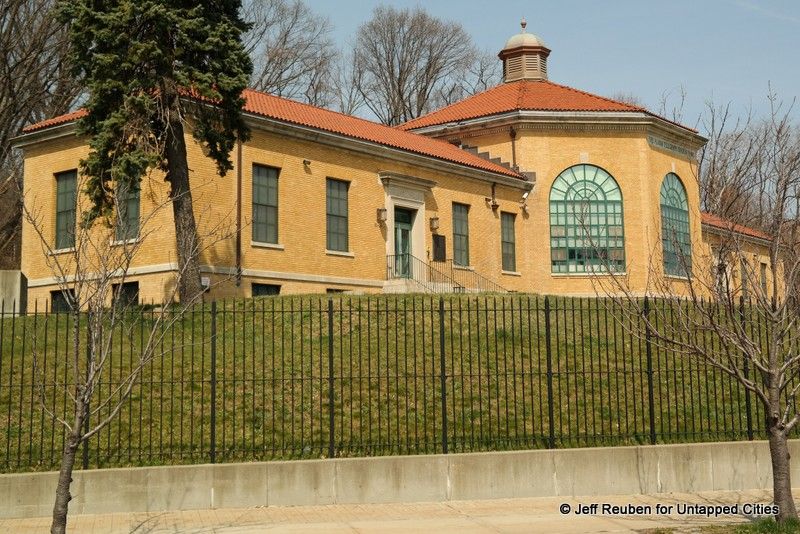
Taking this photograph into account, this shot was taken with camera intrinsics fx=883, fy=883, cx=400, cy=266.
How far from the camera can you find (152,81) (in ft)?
63.7

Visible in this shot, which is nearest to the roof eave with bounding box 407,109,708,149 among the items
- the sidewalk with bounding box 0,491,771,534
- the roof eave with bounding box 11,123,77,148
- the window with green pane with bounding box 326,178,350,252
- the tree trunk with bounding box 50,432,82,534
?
the window with green pane with bounding box 326,178,350,252

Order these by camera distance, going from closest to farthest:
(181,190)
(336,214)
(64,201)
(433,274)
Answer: (181,190) → (64,201) → (336,214) → (433,274)

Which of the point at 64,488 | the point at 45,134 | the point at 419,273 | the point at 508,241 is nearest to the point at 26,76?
the point at 45,134

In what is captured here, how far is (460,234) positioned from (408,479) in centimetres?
2069

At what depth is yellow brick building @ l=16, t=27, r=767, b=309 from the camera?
2445cm

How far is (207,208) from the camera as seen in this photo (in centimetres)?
2347

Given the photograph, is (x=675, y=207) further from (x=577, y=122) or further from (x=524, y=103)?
(x=524, y=103)

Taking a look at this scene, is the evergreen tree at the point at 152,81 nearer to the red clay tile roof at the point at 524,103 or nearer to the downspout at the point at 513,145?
the downspout at the point at 513,145

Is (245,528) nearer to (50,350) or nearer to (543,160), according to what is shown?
(50,350)

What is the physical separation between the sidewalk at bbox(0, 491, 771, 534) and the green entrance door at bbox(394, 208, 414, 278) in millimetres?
17994

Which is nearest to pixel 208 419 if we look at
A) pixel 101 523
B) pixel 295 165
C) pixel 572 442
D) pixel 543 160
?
pixel 101 523

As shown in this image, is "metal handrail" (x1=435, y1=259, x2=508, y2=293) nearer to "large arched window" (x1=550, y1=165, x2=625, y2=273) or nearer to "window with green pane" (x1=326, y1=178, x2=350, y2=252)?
"large arched window" (x1=550, y1=165, x2=625, y2=273)

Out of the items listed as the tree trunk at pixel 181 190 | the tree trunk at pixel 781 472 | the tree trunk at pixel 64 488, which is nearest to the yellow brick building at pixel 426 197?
the tree trunk at pixel 181 190

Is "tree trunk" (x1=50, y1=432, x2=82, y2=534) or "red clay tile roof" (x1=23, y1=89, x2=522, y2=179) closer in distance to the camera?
"tree trunk" (x1=50, y1=432, x2=82, y2=534)
